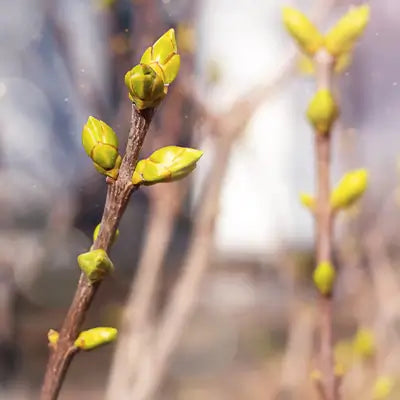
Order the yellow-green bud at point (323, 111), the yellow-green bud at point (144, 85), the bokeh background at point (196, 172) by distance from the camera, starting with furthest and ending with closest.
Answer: the bokeh background at point (196, 172) → the yellow-green bud at point (323, 111) → the yellow-green bud at point (144, 85)

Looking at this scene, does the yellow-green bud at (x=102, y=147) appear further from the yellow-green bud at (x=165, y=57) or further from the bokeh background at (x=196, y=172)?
the bokeh background at (x=196, y=172)

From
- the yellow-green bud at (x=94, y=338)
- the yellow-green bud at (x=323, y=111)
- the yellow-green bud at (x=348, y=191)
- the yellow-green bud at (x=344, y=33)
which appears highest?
the yellow-green bud at (x=344, y=33)

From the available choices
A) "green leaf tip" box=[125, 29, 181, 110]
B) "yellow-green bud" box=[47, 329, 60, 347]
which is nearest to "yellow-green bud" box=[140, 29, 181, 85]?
"green leaf tip" box=[125, 29, 181, 110]

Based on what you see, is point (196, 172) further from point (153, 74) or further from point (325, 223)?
point (153, 74)

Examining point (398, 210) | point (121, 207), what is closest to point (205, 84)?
point (398, 210)

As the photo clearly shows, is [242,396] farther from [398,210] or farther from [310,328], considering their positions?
[398,210]

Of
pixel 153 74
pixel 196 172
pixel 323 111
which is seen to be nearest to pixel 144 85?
pixel 153 74

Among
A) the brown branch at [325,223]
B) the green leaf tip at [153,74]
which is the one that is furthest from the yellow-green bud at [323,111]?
the green leaf tip at [153,74]
